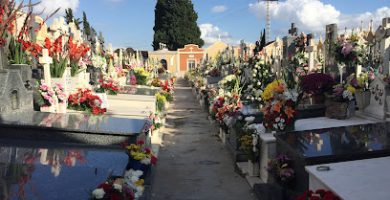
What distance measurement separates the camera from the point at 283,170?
12.6 feet

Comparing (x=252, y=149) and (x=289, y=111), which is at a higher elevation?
(x=289, y=111)

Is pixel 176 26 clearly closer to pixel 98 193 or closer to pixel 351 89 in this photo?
pixel 351 89

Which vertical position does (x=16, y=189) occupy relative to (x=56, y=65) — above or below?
below

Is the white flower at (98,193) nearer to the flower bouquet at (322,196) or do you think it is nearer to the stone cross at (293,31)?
the flower bouquet at (322,196)

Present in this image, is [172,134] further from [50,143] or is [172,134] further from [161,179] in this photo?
[50,143]

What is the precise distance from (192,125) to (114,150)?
22.4 ft

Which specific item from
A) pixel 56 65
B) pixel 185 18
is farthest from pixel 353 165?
pixel 185 18

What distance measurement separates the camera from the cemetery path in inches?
201

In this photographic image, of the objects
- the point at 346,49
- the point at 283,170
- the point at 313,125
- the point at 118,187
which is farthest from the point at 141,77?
the point at 118,187

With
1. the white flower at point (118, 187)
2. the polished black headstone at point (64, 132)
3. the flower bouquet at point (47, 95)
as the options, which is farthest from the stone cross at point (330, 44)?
the white flower at point (118, 187)

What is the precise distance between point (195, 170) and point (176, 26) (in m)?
51.2

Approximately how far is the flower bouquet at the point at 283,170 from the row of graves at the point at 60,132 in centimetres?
128

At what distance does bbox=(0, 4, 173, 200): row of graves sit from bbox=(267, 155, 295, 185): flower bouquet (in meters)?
1.28

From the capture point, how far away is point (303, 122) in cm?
585
